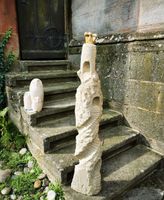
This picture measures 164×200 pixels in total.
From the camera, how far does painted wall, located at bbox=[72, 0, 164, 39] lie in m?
2.61

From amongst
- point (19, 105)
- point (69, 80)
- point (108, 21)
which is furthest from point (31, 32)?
point (19, 105)

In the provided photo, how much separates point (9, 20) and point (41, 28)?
31.6 inches

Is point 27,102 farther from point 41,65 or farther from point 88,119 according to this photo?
point 41,65

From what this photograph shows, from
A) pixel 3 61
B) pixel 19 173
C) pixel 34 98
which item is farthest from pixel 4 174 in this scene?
pixel 3 61

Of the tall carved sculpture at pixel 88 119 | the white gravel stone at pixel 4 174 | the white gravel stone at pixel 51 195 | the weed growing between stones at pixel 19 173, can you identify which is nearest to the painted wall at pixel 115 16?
the tall carved sculpture at pixel 88 119

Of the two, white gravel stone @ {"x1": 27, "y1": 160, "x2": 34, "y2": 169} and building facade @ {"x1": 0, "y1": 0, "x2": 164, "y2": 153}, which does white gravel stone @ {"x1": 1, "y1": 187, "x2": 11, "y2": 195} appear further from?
building facade @ {"x1": 0, "y1": 0, "x2": 164, "y2": 153}

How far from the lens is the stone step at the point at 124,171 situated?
2025 mm

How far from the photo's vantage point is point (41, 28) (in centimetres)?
414

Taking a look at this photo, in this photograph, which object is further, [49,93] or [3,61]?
[3,61]

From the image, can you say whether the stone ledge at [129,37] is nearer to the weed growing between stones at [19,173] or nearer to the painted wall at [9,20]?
the painted wall at [9,20]

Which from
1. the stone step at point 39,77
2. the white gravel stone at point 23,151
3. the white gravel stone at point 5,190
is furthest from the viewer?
the stone step at point 39,77

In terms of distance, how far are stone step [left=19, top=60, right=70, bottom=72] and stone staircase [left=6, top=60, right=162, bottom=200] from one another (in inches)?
3.4

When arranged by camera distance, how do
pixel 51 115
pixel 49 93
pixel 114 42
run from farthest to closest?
pixel 114 42 → pixel 49 93 → pixel 51 115

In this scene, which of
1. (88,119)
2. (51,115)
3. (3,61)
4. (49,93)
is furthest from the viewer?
(3,61)
